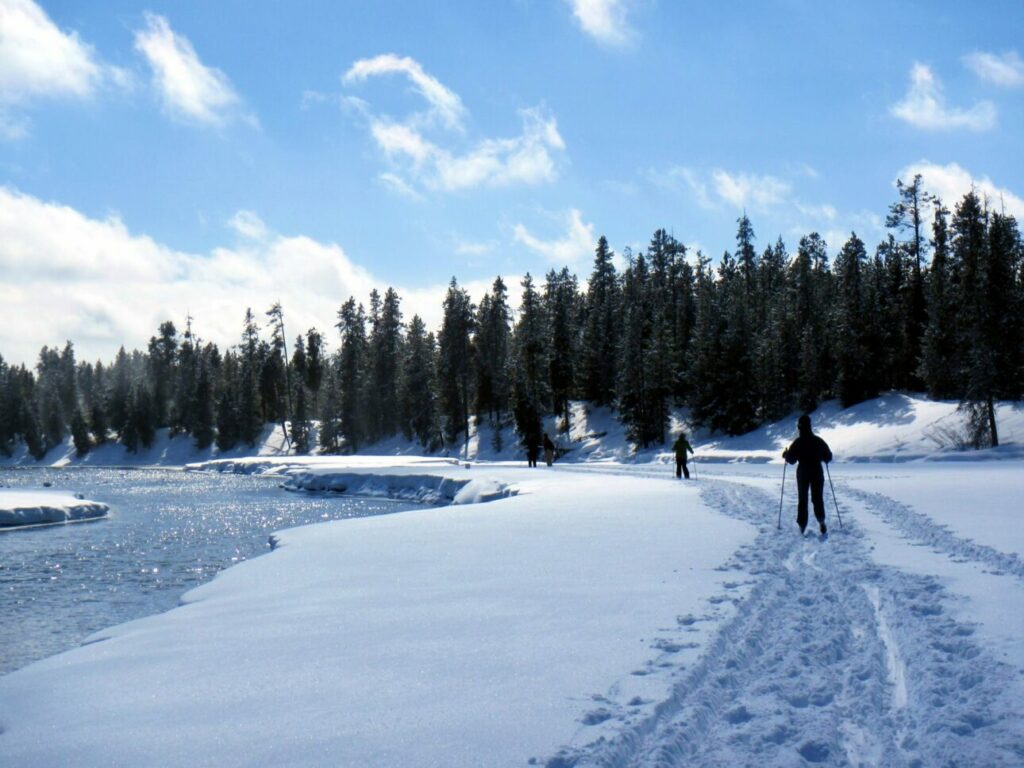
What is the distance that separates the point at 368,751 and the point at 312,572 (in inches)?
280

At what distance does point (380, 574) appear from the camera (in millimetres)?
10734

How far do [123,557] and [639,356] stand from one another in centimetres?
4869

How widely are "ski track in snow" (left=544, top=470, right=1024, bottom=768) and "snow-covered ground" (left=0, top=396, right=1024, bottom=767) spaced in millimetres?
20

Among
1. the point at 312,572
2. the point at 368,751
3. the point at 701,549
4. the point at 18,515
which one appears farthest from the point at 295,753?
the point at 18,515

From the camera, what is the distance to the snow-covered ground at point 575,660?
4691mm

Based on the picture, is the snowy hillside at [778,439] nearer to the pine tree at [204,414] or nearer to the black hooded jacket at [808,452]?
the pine tree at [204,414]

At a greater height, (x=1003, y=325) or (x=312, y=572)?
(x=1003, y=325)

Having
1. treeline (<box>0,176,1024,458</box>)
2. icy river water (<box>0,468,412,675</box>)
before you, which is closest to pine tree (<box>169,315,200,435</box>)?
treeline (<box>0,176,1024,458</box>)

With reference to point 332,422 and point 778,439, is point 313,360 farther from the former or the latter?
point 778,439

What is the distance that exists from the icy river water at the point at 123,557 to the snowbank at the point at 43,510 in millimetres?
875

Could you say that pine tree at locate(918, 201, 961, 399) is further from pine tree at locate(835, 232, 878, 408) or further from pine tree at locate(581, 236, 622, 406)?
pine tree at locate(581, 236, 622, 406)

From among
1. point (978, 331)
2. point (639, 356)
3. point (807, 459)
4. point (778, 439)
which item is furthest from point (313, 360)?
point (807, 459)

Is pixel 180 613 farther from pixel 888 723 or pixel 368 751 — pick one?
pixel 888 723

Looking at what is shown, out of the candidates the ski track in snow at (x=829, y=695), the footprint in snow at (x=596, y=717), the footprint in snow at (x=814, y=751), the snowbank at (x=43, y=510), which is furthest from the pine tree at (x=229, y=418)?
the footprint in snow at (x=814, y=751)
